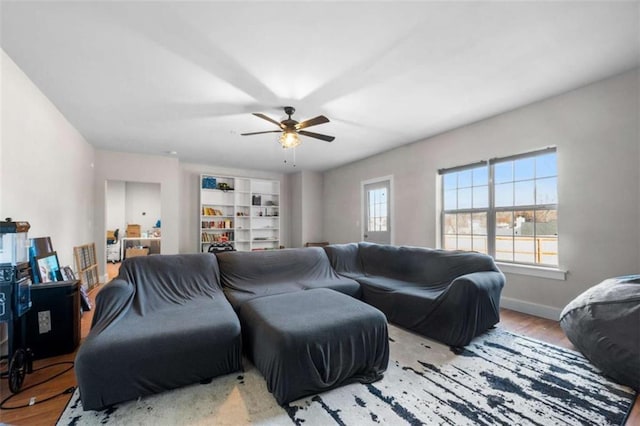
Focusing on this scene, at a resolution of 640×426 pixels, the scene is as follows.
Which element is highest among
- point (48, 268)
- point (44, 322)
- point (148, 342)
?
point (48, 268)

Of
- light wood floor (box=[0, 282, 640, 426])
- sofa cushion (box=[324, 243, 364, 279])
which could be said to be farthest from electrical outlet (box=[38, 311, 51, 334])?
sofa cushion (box=[324, 243, 364, 279])

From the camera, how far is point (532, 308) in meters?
3.38

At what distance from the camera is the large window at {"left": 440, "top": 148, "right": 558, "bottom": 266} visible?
134 inches

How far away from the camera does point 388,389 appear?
1.86 metres

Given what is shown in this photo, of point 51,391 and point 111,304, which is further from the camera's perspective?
point 111,304

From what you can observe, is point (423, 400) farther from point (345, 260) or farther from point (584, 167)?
point (584, 167)

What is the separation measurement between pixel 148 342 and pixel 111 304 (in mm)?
646

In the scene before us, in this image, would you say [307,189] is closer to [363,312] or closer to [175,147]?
[175,147]

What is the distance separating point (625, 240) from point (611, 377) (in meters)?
1.50

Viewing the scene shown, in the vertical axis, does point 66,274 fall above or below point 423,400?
above

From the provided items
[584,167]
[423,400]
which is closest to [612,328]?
[423,400]

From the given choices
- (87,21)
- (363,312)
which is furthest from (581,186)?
(87,21)

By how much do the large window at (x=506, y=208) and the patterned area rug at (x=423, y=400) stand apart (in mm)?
1654

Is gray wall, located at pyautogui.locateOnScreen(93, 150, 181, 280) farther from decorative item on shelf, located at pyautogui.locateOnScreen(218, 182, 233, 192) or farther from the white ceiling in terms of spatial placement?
the white ceiling
